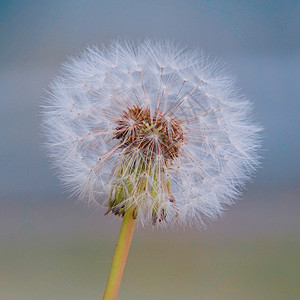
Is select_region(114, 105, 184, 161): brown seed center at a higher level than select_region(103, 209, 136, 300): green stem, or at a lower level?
higher

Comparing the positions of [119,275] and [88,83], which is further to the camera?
[88,83]

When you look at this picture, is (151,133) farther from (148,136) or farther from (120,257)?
(120,257)

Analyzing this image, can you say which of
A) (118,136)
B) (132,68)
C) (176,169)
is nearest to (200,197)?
(176,169)

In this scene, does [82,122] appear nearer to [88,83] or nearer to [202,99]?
[88,83]

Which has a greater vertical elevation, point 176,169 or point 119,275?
point 176,169

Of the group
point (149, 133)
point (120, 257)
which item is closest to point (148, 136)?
point (149, 133)

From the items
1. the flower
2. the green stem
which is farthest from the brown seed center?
the green stem

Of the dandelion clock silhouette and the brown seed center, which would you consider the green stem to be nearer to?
the dandelion clock silhouette
